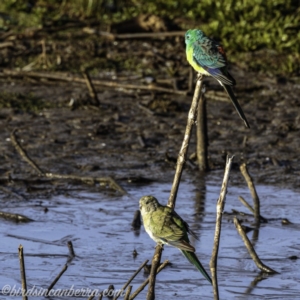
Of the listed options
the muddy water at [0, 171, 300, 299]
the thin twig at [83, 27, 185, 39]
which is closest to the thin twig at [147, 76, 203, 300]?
the muddy water at [0, 171, 300, 299]

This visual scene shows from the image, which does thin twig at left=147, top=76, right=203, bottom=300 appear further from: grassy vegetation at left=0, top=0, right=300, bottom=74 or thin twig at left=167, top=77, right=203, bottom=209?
grassy vegetation at left=0, top=0, right=300, bottom=74

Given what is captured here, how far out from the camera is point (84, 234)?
7.86m

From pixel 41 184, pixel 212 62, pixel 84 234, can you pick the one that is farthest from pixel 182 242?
pixel 41 184

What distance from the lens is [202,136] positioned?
9.25m

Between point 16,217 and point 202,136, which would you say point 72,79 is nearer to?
point 202,136

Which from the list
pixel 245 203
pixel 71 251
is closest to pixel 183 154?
pixel 71 251

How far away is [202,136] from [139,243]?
6.62ft

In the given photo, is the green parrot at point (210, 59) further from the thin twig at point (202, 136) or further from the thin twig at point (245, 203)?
the thin twig at point (202, 136)

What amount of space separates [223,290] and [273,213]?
81.8 inches

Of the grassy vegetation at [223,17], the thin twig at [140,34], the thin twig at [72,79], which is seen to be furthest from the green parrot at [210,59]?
the thin twig at [140,34]

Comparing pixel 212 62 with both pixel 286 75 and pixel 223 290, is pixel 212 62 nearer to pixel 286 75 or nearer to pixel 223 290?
pixel 223 290

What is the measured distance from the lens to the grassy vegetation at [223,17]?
41.6 feet

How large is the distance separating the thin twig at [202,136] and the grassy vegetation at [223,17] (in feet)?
10.3

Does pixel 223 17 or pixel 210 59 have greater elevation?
pixel 210 59
